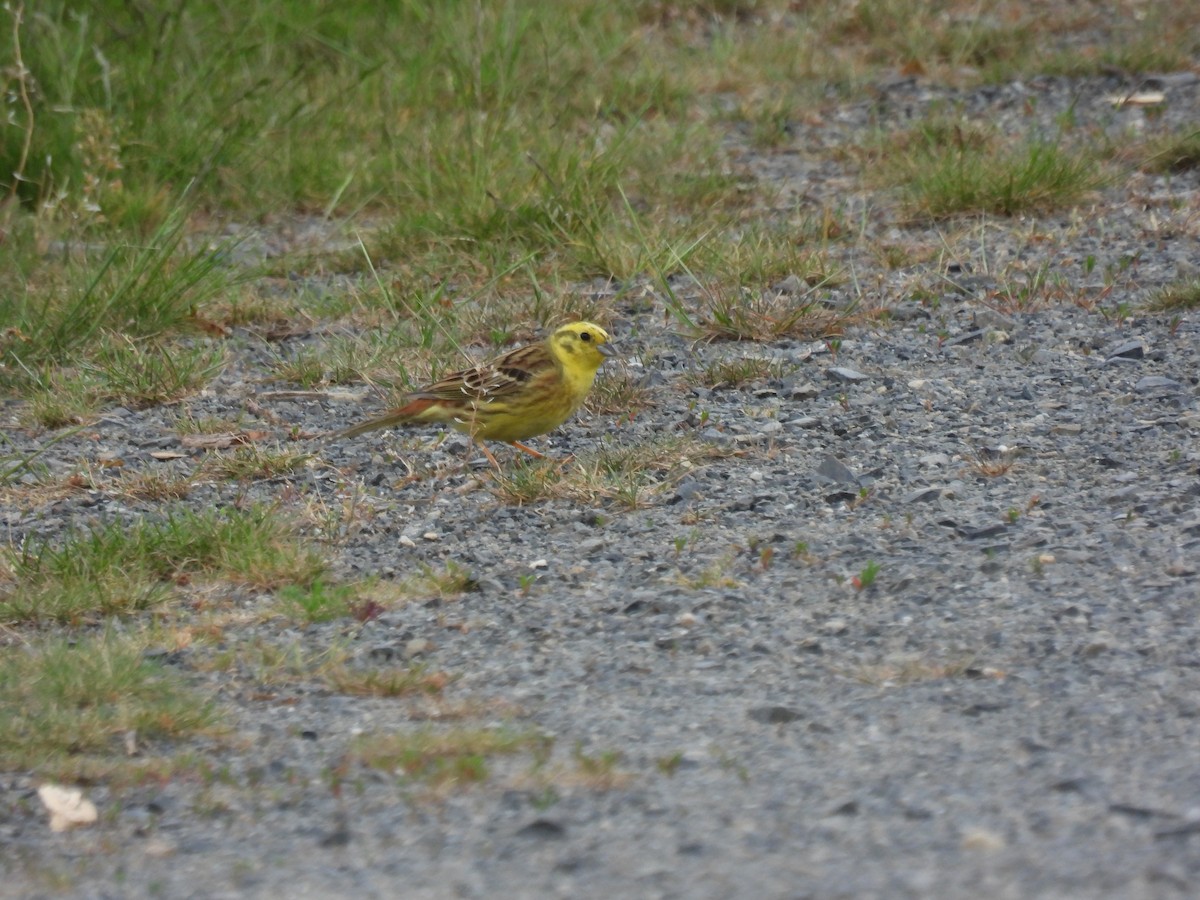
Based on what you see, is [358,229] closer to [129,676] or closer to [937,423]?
[937,423]

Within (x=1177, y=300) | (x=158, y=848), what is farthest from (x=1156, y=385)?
(x=158, y=848)

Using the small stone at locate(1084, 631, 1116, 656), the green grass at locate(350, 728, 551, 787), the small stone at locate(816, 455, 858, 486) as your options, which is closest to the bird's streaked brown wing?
the small stone at locate(816, 455, 858, 486)

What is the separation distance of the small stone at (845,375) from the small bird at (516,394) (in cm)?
98

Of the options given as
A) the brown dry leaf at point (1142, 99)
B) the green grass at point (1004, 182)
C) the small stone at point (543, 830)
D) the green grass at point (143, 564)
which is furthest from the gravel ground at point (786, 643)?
the brown dry leaf at point (1142, 99)

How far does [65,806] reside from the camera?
12.5 feet

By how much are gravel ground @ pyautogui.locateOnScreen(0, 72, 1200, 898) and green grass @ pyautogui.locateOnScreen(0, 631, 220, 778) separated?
0.33 feet

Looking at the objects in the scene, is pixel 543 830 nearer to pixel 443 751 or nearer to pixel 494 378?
pixel 443 751

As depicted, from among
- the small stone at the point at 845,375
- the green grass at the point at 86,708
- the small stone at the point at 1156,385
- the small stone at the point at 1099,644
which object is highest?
the small stone at the point at 1156,385

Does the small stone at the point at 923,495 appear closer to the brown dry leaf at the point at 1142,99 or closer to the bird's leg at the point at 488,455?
the bird's leg at the point at 488,455

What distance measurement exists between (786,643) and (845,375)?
7.84 feet

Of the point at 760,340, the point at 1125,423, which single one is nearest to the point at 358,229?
the point at 760,340

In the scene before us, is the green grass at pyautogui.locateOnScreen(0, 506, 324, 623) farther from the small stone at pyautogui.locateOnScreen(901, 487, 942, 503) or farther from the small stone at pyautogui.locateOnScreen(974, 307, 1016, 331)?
the small stone at pyautogui.locateOnScreen(974, 307, 1016, 331)

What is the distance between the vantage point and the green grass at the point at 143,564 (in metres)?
5.00

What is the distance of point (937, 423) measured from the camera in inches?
243
